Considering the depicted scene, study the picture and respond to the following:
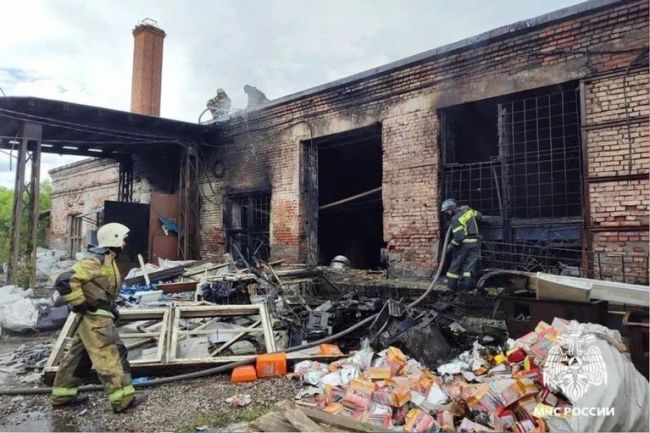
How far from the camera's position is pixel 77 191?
683 inches

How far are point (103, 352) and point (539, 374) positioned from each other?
4.07 meters

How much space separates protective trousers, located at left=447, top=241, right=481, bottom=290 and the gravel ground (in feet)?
10.2

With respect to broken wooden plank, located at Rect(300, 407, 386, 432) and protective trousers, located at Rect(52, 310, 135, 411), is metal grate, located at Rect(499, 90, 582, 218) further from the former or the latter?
protective trousers, located at Rect(52, 310, 135, 411)

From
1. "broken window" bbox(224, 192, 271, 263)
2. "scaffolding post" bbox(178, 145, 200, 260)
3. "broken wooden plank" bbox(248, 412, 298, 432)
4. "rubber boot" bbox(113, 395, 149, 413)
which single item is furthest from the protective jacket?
"scaffolding post" bbox(178, 145, 200, 260)

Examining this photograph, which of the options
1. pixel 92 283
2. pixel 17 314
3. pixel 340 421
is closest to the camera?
pixel 340 421

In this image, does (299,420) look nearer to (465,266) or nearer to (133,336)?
(133,336)

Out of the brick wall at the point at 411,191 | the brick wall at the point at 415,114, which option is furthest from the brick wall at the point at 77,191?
the brick wall at the point at 411,191

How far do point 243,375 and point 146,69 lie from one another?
55.8ft

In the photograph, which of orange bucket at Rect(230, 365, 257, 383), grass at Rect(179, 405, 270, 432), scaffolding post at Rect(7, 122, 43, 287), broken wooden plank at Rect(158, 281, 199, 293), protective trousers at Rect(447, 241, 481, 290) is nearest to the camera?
grass at Rect(179, 405, 270, 432)

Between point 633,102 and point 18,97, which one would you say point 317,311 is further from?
point 18,97

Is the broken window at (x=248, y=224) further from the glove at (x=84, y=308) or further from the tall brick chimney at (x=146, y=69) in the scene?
the tall brick chimney at (x=146, y=69)

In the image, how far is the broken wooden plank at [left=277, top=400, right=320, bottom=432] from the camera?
3191 mm

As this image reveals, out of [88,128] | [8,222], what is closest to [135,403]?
[88,128]

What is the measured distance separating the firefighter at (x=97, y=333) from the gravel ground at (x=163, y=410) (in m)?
0.14
